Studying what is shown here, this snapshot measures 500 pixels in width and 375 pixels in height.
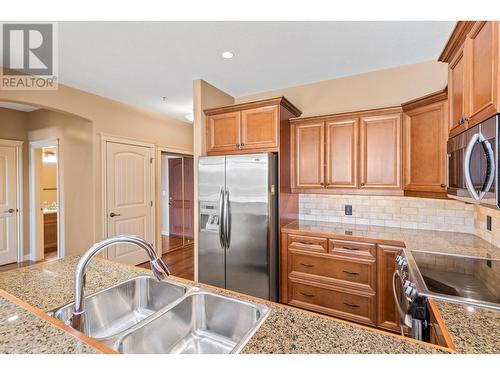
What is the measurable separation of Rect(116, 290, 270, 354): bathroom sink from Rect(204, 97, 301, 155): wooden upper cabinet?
1870 millimetres

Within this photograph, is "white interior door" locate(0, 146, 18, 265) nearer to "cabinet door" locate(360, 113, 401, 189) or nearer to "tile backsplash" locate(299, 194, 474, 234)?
"tile backsplash" locate(299, 194, 474, 234)

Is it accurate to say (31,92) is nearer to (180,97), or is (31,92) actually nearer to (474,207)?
(180,97)

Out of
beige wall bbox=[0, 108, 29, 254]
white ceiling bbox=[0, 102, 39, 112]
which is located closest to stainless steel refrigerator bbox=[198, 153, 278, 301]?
white ceiling bbox=[0, 102, 39, 112]

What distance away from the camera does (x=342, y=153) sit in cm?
270

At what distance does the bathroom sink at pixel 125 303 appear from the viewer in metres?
1.14

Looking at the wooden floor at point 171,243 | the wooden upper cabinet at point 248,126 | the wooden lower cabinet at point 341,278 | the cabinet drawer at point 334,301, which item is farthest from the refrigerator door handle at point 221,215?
the wooden floor at point 171,243

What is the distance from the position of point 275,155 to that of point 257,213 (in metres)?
0.64

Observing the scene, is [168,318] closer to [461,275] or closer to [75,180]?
[461,275]

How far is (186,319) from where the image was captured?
1.11 meters

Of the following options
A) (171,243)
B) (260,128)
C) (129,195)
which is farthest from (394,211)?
(171,243)

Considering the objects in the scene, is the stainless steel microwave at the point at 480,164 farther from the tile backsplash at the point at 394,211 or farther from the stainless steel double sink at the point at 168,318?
the tile backsplash at the point at 394,211

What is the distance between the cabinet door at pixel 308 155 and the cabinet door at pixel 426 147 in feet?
2.65
